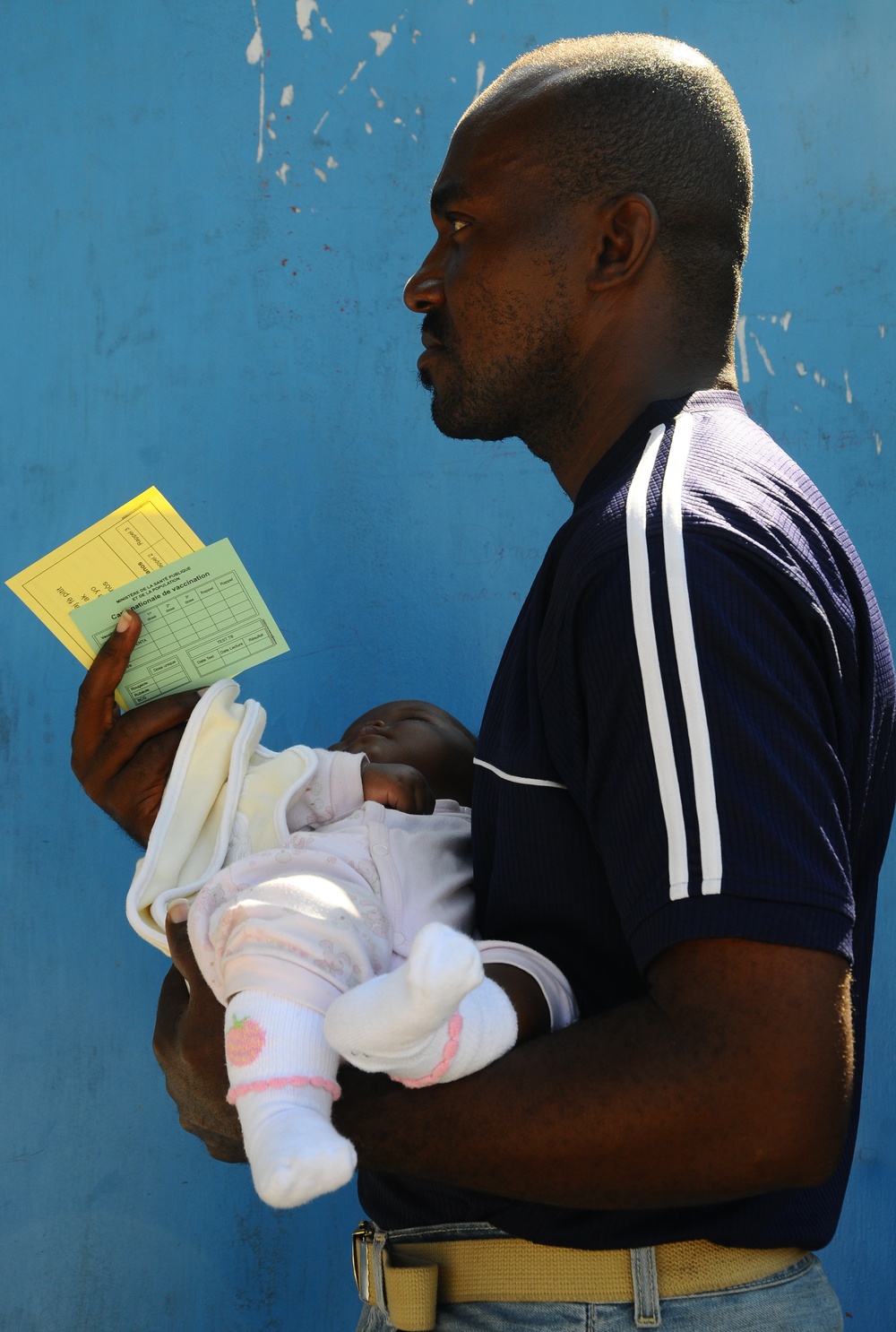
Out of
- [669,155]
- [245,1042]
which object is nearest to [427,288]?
[669,155]

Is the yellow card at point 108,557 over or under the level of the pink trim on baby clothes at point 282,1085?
over

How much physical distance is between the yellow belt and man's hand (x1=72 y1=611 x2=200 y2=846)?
1.99 feet

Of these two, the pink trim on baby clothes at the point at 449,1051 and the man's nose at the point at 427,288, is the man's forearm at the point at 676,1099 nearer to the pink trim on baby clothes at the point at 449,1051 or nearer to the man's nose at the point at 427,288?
the pink trim on baby clothes at the point at 449,1051

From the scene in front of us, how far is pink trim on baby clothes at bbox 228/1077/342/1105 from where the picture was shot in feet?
3.18

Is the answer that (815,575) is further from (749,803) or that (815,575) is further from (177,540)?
(177,540)

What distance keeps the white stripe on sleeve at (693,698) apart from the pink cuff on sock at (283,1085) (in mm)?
377

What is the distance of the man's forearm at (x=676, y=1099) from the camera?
0.85 metres

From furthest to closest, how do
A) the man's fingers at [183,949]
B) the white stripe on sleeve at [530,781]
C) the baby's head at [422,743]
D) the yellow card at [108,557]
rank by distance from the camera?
the baby's head at [422,743] < the yellow card at [108,557] < the man's fingers at [183,949] < the white stripe on sleeve at [530,781]

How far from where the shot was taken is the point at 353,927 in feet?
3.89

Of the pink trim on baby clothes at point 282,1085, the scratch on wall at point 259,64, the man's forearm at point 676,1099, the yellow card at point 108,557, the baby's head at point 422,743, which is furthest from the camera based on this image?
the scratch on wall at point 259,64

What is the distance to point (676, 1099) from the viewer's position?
2.85 feet

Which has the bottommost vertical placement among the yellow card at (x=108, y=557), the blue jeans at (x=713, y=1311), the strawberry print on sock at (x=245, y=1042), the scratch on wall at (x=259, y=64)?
the blue jeans at (x=713, y=1311)

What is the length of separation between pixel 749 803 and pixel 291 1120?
44 centimetres

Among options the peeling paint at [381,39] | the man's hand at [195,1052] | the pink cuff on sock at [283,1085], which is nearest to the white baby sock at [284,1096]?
the pink cuff on sock at [283,1085]
